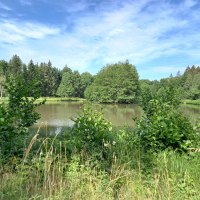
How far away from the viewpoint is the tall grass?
9.23 feet

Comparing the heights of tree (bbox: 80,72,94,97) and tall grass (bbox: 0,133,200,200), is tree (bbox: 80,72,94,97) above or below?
above

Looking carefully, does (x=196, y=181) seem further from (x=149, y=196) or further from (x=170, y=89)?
(x=170, y=89)

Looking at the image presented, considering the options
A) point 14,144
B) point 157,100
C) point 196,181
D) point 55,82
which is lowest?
point 196,181

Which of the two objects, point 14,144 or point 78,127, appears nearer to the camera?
point 14,144

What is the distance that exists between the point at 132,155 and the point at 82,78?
88.0 m

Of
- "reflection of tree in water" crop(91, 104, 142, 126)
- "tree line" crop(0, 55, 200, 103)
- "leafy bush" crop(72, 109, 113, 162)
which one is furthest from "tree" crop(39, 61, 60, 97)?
"leafy bush" crop(72, 109, 113, 162)

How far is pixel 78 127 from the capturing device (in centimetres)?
530

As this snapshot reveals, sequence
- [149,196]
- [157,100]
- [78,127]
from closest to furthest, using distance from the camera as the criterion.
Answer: [149,196] < [78,127] < [157,100]

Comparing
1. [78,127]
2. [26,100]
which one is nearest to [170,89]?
[78,127]

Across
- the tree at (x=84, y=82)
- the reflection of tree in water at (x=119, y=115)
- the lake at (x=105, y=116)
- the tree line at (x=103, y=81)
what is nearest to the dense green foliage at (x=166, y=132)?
the lake at (x=105, y=116)

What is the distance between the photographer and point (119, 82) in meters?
67.4

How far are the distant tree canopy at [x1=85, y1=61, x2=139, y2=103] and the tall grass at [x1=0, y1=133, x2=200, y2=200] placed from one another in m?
58.5

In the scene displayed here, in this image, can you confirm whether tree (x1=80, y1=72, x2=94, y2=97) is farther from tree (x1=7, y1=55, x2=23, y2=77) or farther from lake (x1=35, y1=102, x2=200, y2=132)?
lake (x1=35, y1=102, x2=200, y2=132)

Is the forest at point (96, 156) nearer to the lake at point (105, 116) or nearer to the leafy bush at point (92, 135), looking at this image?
the leafy bush at point (92, 135)
